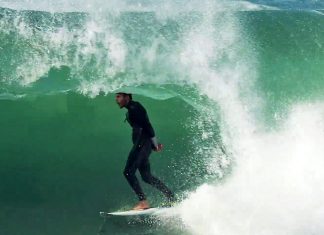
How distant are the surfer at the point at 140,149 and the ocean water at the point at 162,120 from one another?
0.86 feet

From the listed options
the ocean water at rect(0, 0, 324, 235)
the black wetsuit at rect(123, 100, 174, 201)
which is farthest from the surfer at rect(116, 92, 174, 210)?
the ocean water at rect(0, 0, 324, 235)

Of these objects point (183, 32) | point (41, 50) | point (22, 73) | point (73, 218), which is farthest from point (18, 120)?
point (183, 32)

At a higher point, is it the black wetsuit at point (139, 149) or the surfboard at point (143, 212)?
the black wetsuit at point (139, 149)

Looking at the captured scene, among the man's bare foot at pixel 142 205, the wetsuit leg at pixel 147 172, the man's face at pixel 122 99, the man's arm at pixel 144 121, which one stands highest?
the man's face at pixel 122 99

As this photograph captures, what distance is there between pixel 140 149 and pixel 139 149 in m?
0.01

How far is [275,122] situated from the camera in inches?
326

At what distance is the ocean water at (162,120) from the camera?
6.37m

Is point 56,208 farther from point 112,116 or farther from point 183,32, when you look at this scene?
point 183,32

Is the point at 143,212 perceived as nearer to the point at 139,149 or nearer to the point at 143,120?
the point at 139,149

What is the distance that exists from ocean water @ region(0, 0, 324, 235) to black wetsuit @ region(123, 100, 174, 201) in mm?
367

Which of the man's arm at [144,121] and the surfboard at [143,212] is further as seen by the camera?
the surfboard at [143,212]

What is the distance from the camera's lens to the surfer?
5.93m

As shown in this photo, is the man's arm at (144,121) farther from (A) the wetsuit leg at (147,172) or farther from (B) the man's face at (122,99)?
(B) the man's face at (122,99)

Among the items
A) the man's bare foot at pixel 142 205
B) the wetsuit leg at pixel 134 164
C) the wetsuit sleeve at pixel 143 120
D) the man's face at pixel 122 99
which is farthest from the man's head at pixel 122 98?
the man's bare foot at pixel 142 205
